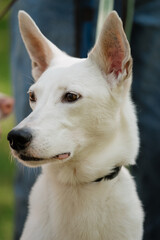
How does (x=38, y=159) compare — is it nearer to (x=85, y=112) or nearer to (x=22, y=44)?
(x=85, y=112)

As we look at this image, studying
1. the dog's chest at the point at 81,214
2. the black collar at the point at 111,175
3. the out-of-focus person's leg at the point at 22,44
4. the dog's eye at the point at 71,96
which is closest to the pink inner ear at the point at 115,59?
the dog's eye at the point at 71,96

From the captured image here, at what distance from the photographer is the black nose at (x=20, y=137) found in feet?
8.55

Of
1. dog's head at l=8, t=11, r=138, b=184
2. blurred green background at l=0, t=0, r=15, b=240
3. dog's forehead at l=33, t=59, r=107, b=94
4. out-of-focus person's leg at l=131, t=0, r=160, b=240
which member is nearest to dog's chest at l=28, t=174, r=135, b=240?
dog's head at l=8, t=11, r=138, b=184

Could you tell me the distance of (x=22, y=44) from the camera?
4180 mm

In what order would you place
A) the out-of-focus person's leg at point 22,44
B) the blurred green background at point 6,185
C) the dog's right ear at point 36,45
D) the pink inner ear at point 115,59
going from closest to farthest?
1. the pink inner ear at point 115,59
2. the dog's right ear at point 36,45
3. the out-of-focus person's leg at point 22,44
4. the blurred green background at point 6,185

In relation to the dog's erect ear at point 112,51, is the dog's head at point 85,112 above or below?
below

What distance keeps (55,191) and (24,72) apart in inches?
58.6

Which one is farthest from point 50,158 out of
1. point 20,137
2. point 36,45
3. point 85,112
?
point 36,45

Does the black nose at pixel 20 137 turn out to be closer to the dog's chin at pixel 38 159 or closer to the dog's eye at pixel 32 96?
the dog's chin at pixel 38 159

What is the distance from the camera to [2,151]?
21.9 feet

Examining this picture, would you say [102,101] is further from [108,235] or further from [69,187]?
[108,235]

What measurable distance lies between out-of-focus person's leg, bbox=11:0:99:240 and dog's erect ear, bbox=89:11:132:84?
1.09 m

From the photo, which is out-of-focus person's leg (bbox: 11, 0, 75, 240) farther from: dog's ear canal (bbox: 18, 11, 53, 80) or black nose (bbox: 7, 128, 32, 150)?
black nose (bbox: 7, 128, 32, 150)

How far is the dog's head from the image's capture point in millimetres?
2686
